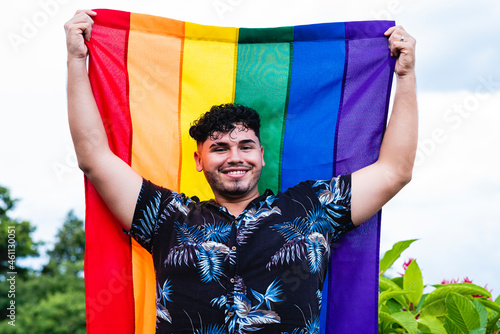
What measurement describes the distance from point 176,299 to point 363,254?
3.24 feet

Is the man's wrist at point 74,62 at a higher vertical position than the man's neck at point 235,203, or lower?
higher

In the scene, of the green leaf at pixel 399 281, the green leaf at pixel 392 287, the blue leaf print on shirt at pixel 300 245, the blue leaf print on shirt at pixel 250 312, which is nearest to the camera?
the blue leaf print on shirt at pixel 250 312

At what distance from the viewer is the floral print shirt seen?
6.76 ft

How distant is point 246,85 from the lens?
106 inches

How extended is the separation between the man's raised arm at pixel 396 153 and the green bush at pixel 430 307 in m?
0.59

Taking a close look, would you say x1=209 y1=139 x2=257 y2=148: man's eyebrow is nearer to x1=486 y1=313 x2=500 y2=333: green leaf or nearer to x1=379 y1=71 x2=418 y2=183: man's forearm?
x1=379 y1=71 x2=418 y2=183: man's forearm

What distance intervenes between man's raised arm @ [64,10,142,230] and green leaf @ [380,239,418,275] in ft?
4.95

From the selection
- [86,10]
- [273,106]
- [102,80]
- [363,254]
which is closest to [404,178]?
[363,254]

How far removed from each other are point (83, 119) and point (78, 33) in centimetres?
44

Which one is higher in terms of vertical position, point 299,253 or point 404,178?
point 404,178

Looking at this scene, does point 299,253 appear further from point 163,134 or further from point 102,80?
point 102,80

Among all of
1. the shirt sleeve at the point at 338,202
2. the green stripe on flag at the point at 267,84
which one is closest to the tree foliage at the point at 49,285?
the green stripe on flag at the point at 267,84

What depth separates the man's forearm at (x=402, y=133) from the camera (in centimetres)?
234

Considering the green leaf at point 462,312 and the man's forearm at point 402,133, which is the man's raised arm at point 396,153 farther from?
the green leaf at point 462,312
